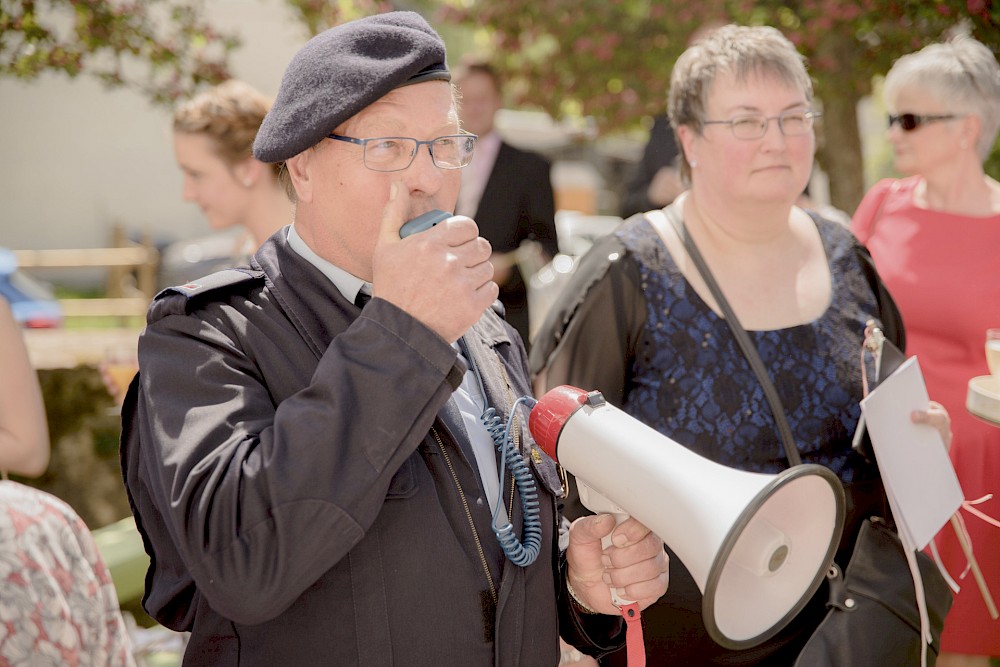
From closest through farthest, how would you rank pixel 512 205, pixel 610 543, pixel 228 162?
pixel 610 543, pixel 228 162, pixel 512 205

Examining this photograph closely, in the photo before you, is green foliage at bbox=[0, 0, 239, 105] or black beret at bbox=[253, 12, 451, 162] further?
green foliage at bbox=[0, 0, 239, 105]

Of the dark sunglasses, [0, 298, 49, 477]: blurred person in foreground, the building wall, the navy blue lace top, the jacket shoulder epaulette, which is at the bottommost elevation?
the building wall

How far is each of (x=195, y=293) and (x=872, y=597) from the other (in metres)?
1.81

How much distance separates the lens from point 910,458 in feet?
8.05

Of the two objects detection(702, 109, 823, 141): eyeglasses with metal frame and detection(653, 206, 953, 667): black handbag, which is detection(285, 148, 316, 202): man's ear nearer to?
detection(653, 206, 953, 667): black handbag

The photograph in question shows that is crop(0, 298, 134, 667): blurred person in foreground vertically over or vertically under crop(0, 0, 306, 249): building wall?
over

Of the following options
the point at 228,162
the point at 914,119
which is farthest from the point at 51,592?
the point at 914,119

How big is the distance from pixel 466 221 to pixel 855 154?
6.87 m

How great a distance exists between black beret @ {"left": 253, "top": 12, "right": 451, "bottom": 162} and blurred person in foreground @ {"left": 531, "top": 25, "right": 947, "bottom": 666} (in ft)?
3.96

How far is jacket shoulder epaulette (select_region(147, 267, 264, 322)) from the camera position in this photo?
1.45 metres

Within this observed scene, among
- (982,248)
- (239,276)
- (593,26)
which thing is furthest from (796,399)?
(593,26)

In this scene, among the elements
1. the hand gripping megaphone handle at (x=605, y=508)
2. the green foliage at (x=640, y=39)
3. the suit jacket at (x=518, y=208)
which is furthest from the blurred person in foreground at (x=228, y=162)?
the green foliage at (x=640, y=39)

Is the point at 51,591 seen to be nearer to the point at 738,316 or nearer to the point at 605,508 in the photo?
the point at 605,508

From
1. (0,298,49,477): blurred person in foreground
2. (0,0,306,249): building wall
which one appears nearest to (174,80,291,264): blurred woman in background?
(0,298,49,477): blurred person in foreground
